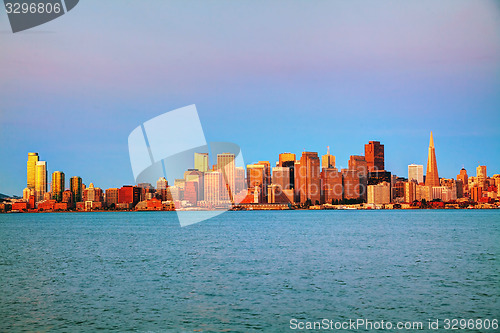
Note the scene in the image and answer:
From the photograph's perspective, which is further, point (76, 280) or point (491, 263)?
point (491, 263)

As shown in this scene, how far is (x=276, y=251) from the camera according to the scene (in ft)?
156

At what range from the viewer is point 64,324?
68.4ft

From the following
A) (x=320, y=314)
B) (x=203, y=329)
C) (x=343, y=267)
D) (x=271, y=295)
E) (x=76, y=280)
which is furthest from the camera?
(x=343, y=267)

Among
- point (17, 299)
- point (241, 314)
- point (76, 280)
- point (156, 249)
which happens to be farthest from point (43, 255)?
point (241, 314)

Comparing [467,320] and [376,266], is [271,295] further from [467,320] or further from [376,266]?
[376,266]

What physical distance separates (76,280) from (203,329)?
1440 centimetres

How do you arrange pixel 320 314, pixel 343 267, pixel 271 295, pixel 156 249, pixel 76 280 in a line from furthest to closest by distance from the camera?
pixel 156 249 → pixel 343 267 → pixel 76 280 → pixel 271 295 → pixel 320 314

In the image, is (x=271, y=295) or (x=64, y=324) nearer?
(x=64, y=324)

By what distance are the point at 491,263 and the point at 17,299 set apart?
3060 centimetres

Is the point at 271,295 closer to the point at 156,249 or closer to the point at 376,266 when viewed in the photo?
the point at 376,266

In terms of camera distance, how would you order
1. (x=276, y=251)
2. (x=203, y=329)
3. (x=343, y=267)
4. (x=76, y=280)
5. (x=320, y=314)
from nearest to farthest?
(x=203, y=329)
(x=320, y=314)
(x=76, y=280)
(x=343, y=267)
(x=276, y=251)

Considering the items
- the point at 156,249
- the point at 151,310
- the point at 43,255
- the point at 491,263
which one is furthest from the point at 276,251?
the point at 151,310

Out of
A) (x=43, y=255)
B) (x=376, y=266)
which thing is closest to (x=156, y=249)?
Answer: (x=43, y=255)

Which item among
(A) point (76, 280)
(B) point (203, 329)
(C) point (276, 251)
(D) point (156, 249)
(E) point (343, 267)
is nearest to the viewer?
(B) point (203, 329)
